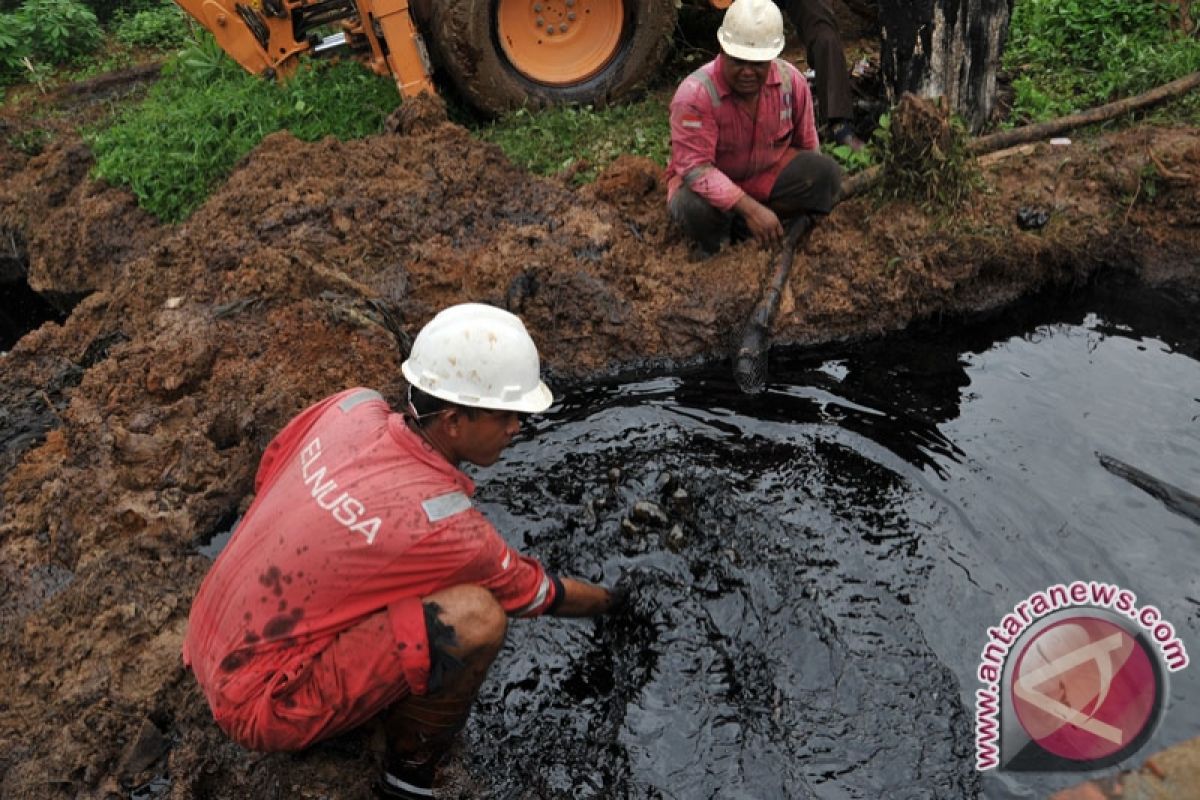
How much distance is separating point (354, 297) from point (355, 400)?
6.92ft

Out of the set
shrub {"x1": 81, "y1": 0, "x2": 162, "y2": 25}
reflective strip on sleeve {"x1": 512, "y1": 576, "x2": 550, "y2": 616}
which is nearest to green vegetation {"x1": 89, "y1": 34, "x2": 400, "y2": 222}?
reflective strip on sleeve {"x1": 512, "y1": 576, "x2": 550, "y2": 616}

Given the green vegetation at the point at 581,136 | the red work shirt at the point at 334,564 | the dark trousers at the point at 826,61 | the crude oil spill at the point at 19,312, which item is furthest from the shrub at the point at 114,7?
the red work shirt at the point at 334,564

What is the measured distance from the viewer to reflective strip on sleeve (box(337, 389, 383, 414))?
2.78 m

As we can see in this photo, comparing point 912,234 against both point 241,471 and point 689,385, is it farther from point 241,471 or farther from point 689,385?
point 241,471

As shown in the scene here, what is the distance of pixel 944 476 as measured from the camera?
13.0 ft

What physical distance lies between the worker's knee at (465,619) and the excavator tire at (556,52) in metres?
4.90

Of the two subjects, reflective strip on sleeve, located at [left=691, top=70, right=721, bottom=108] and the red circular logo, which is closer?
the red circular logo

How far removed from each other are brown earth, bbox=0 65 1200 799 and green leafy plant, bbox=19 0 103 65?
577 cm

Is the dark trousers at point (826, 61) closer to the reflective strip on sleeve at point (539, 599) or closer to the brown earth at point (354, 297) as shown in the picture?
the brown earth at point (354, 297)

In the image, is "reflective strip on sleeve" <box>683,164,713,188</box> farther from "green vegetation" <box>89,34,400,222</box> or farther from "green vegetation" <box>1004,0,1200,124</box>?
"green vegetation" <box>89,34,400,222</box>

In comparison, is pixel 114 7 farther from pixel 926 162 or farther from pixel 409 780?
pixel 409 780

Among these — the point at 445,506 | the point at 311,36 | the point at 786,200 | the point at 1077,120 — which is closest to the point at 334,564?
the point at 445,506

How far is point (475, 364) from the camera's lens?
8.60 feet

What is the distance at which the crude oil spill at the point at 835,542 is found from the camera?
2.97 metres
